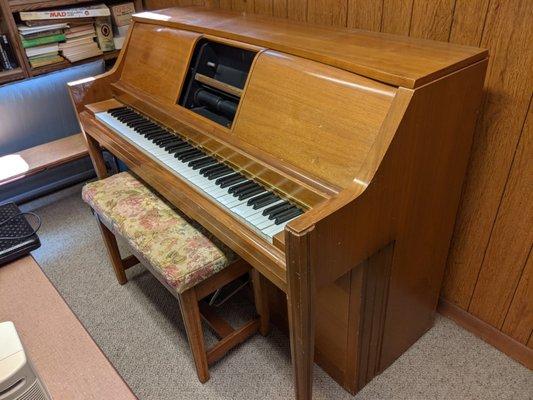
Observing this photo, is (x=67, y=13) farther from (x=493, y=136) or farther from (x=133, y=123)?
(x=493, y=136)

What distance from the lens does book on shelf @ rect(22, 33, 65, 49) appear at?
7.62 feet

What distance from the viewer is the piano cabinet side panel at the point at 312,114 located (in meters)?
1.04

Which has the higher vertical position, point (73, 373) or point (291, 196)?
point (291, 196)

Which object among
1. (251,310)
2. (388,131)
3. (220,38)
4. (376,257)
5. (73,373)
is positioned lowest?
(251,310)

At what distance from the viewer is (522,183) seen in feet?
4.25

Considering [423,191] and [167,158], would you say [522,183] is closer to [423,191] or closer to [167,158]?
[423,191]

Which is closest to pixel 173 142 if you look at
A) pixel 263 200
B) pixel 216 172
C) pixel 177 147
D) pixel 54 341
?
pixel 177 147

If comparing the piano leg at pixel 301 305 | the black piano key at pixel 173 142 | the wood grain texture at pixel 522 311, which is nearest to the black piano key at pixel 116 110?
the black piano key at pixel 173 142

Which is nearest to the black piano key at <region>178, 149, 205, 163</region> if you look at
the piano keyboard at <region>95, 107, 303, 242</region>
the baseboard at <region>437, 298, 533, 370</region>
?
the piano keyboard at <region>95, 107, 303, 242</region>

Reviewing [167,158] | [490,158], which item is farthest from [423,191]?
[167,158]

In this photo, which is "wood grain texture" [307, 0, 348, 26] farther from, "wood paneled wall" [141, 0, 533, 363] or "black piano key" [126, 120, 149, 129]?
"black piano key" [126, 120, 149, 129]

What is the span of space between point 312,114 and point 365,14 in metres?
0.53

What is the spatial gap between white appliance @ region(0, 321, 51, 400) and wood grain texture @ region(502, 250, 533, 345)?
4.55 feet

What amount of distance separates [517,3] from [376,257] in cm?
75
